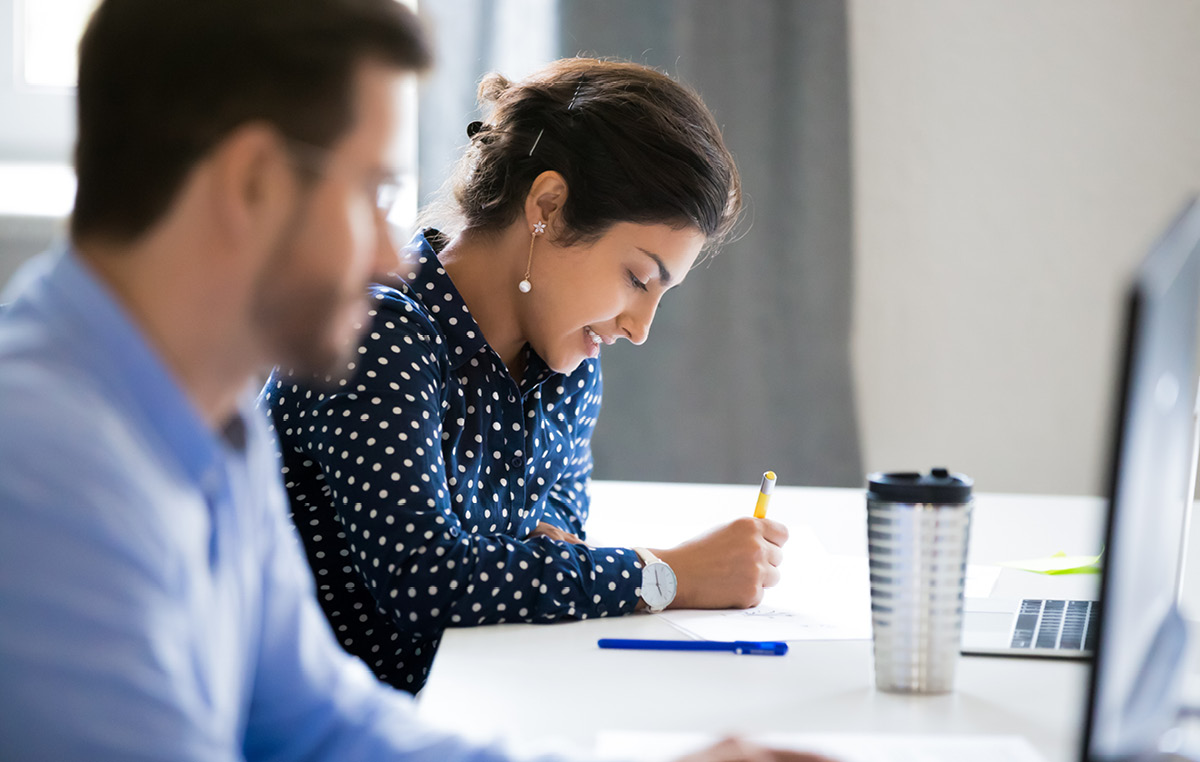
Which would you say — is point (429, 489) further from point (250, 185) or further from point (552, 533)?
point (250, 185)

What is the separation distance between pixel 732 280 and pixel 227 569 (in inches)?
82.1

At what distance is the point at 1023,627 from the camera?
1.12 meters

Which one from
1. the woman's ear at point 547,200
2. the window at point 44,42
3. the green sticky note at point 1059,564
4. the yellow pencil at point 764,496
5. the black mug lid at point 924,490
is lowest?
the green sticky note at point 1059,564

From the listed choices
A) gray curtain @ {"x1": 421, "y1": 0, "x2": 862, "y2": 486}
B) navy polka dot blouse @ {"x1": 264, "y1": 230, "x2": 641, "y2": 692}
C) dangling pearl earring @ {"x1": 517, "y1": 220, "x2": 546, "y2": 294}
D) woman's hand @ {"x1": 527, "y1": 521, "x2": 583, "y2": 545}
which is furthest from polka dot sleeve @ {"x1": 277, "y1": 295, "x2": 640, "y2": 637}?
gray curtain @ {"x1": 421, "y1": 0, "x2": 862, "y2": 486}

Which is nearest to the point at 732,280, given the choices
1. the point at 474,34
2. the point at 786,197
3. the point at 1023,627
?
the point at 786,197

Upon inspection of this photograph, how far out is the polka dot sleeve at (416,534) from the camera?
43.3 inches

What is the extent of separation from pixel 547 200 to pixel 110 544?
962mm

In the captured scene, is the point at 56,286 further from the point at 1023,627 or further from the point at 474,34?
the point at 474,34

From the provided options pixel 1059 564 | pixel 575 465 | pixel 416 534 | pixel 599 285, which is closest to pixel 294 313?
pixel 416 534

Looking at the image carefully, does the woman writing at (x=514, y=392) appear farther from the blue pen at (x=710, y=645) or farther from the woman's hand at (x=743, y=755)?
the woman's hand at (x=743, y=755)

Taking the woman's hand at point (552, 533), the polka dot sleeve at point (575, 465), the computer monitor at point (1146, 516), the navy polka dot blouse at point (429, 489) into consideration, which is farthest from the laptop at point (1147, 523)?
the polka dot sleeve at point (575, 465)

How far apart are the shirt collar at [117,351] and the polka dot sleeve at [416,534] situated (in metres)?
0.51

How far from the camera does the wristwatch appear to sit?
1.16 meters

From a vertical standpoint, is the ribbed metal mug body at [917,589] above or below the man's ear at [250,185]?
below
